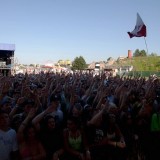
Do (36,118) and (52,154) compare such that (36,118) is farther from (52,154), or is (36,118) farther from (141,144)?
(141,144)

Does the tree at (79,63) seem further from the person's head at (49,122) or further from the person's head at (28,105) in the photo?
the person's head at (49,122)

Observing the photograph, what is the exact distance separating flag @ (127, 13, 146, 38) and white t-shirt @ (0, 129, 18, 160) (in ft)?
44.0

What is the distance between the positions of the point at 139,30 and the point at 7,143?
44.9 ft

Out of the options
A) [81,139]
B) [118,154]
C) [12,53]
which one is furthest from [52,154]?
[12,53]

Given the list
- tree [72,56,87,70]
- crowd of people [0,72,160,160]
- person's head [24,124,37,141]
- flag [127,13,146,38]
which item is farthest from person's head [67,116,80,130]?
tree [72,56,87,70]

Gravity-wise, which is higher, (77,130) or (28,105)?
(28,105)

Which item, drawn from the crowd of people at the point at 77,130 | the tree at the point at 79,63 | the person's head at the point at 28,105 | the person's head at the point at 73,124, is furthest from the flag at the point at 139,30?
the tree at the point at 79,63

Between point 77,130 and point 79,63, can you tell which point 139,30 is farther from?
point 79,63

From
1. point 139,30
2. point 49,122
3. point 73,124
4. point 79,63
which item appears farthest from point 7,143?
point 79,63

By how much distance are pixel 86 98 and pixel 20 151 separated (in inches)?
120

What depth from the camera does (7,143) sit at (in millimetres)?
4164

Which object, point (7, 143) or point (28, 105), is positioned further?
point (28, 105)

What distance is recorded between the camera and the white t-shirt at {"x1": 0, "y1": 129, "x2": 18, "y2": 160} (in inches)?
163

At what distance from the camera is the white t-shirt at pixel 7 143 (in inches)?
163
